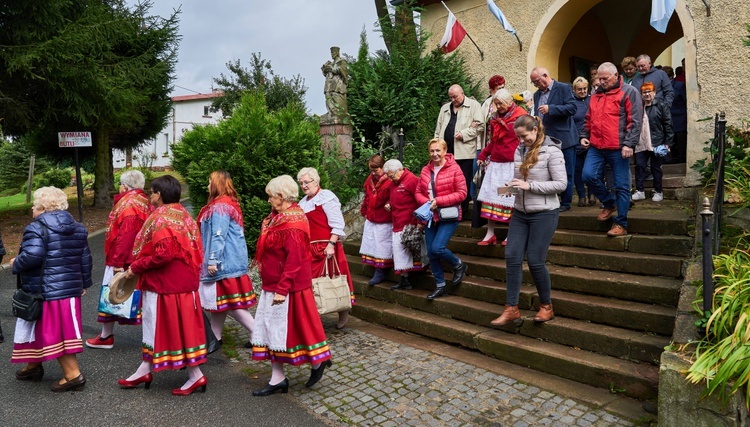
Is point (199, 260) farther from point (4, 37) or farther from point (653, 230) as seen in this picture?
point (4, 37)

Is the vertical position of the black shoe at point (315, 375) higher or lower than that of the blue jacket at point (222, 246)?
lower

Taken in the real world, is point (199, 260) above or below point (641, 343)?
above

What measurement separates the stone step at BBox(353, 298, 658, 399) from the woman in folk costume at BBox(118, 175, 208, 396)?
2.25 metres

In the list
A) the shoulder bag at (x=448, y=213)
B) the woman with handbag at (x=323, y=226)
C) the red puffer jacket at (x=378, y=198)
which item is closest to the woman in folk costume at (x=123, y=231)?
the woman with handbag at (x=323, y=226)

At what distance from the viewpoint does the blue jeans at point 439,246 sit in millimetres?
5711

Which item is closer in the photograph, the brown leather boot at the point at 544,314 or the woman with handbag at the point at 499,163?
the brown leather boot at the point at 544,314

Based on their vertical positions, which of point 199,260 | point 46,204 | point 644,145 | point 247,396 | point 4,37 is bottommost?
point 247,396

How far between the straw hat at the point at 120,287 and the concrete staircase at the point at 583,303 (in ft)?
Answer: 8.90

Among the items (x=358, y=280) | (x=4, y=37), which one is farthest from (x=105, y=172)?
(x=358, y=280)

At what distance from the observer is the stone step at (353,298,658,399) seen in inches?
155

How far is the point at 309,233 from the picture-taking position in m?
4.68

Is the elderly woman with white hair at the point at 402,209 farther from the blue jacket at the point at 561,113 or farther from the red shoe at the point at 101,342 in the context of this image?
the red shoe at the point at 101,342

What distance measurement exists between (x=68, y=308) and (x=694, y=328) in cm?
462

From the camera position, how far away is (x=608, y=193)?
582 centimetres
